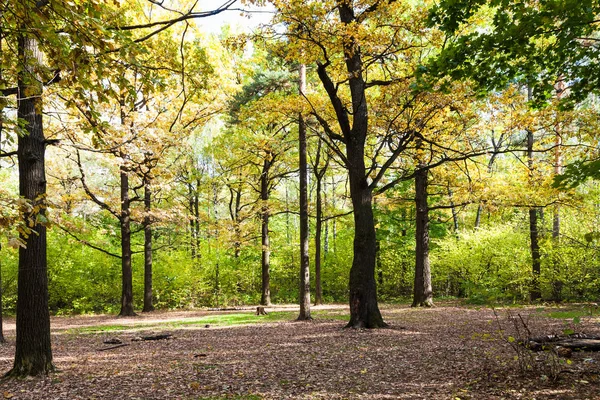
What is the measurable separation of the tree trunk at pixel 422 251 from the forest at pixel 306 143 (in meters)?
0.06

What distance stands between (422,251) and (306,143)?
6.24 meters

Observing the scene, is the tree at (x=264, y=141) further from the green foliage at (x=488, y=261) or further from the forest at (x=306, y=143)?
the green foliage at (x=488, y=261)

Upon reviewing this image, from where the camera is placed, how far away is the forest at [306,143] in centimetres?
431

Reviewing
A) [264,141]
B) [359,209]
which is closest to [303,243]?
[359,209]

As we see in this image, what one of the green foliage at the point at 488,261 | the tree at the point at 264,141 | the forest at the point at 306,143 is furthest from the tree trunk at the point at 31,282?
the green foliage at the point at 488,261

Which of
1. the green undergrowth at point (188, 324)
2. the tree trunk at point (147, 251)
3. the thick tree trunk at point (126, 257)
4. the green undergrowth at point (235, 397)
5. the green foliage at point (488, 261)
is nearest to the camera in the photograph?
the green undergrowth at point (235, 397)

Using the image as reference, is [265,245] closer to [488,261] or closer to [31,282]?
[488,261]

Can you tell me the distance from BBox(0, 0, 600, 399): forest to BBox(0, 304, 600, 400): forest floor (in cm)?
56

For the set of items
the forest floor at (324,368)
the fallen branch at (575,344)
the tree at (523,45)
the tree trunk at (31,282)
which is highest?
the tree at (523,45)

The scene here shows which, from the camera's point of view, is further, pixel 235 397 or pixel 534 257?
pixel 534 257

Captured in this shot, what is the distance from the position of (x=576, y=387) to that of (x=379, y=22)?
787cm

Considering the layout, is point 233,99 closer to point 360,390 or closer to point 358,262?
point 358,262

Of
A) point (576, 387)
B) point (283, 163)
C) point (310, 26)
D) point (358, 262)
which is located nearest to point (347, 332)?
point (358, 262)

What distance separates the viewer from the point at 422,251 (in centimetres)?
1500
